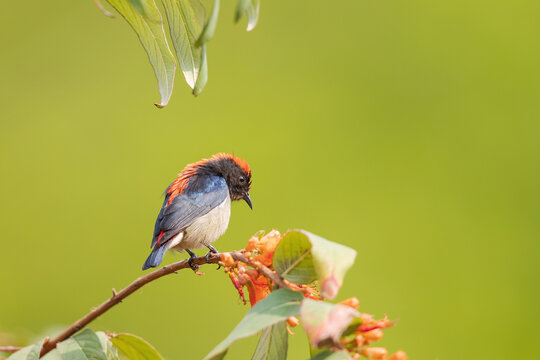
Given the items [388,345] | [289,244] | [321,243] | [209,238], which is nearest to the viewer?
[321,243]

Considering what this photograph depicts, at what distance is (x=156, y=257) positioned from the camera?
196 cm

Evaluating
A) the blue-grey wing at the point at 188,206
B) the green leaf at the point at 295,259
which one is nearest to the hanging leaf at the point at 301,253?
the green leaf at the point at 295,259

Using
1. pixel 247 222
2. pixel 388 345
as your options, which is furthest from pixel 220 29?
pixel 388 345

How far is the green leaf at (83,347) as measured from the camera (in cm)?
114

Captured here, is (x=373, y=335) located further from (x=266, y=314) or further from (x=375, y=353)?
(x=266, y=314)

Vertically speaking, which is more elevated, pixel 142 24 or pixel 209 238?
pixel 142 24

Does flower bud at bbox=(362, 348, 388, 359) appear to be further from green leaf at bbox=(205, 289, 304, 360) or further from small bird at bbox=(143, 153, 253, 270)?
small bird at bbox=(143, 153, 253, 270)

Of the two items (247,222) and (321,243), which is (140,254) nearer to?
(247,222)

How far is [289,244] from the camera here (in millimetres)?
937

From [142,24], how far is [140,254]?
10.7 ft

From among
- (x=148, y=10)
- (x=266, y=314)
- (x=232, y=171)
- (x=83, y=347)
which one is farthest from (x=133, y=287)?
(x=232, y=171)

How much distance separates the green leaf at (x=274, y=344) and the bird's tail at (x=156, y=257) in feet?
2.96

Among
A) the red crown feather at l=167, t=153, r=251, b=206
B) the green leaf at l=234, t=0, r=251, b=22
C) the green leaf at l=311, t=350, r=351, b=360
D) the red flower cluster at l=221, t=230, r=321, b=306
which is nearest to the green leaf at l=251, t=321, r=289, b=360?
the red flower cluster at l=221, t=230, r=321, b=306

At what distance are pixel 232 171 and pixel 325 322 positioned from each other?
6.97ft
